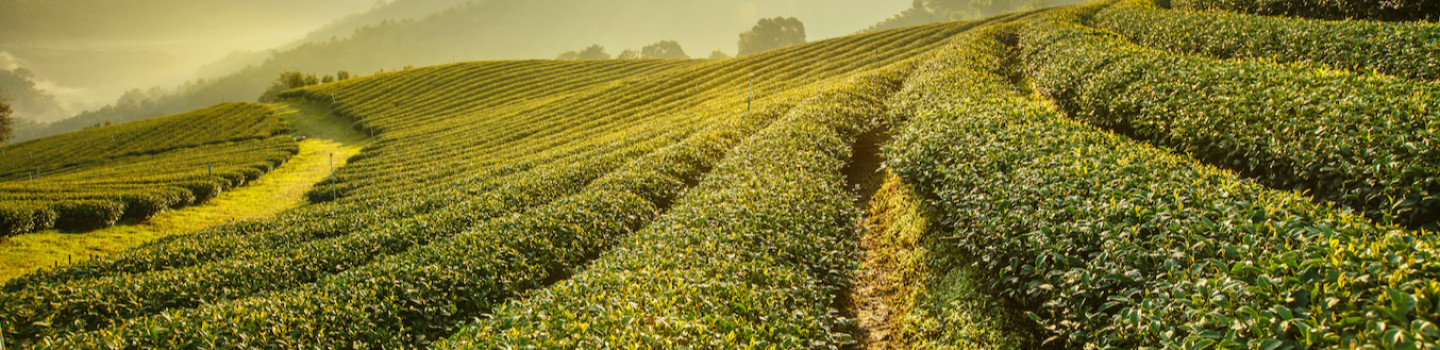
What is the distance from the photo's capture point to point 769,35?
15862cm


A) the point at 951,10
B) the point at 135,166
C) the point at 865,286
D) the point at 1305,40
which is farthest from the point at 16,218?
the point at 951,10

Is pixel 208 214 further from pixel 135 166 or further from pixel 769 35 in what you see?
pixel 769 35

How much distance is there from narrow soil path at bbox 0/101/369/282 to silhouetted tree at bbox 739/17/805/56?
120174mm

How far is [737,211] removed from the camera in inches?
413

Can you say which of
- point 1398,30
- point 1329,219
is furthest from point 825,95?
point 1329,219

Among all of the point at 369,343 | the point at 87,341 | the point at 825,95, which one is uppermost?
the point at 825,95

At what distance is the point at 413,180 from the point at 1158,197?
3003 cm

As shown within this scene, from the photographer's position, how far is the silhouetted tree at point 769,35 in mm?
158625

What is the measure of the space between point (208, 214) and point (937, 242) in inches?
1311

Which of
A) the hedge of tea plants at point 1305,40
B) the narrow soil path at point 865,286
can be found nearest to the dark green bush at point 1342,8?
the hedge of tea plants at point 1305,40

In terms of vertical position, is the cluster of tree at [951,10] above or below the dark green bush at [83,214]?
above

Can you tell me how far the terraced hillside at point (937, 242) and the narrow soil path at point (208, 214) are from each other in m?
7.59

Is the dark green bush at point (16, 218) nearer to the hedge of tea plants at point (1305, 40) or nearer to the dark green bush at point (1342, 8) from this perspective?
the hedge of tea plants at point (1305, 40)

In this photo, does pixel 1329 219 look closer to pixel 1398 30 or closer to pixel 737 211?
pixel 737 211
